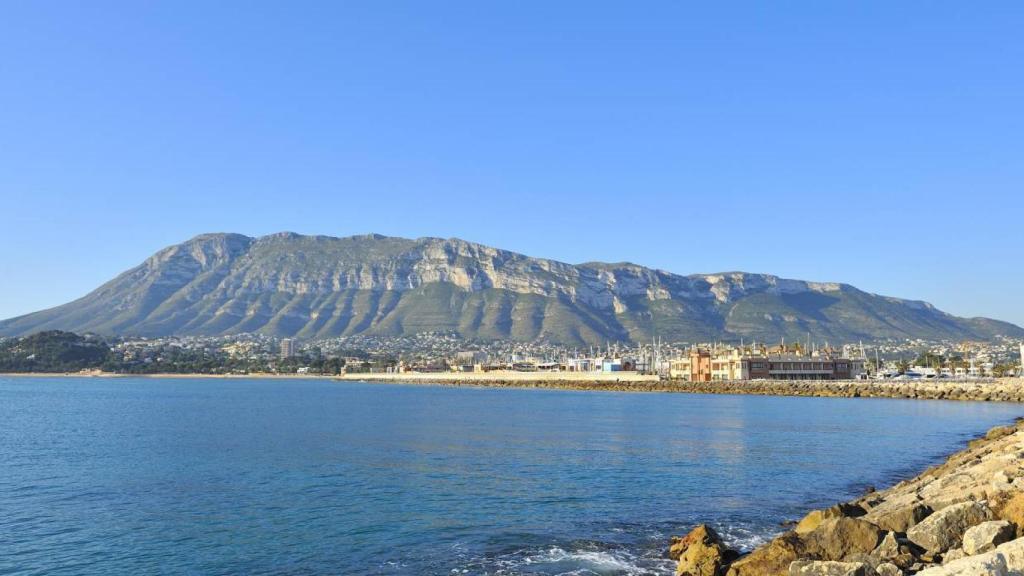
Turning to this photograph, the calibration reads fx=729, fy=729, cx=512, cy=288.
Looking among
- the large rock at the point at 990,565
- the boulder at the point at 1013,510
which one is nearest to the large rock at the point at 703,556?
the large rock at the point at 990,565

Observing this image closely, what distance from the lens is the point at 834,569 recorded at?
44.2ft

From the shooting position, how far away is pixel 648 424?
63.7 metres

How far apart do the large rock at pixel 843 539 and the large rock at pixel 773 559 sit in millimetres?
334

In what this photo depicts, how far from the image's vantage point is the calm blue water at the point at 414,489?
2058cm

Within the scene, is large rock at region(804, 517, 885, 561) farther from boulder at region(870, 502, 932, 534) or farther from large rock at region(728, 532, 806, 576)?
boulder at region(870, 502, 932, 534)

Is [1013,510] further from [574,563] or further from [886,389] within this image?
[886,389]

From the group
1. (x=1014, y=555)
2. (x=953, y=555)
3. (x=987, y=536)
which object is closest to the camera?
(x=1014, y=555)

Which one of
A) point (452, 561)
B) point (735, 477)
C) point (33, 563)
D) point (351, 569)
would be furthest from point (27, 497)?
point (735, 477)

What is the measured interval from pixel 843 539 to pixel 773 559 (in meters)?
1.72

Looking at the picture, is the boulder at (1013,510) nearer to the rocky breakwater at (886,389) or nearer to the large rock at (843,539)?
the large rock at (843,539)

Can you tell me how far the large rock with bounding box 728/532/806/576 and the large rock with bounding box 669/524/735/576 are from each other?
0.67 metres

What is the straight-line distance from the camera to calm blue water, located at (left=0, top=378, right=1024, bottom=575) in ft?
67.5

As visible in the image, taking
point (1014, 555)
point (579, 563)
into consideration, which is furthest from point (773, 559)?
point (579, 563)

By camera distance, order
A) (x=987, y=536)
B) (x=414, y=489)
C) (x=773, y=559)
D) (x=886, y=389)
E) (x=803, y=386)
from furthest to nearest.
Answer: (x=803, y=386)
(x=886, y=389)
(x=414, y=489)
(x=773, y=559)
(x=987, y=536)
